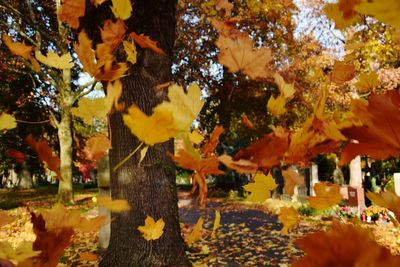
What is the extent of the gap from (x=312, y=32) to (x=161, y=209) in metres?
15.0

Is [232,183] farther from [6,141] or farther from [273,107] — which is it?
[273,107]

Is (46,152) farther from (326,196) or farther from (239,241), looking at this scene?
(239,241)

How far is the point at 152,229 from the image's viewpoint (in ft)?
14.2

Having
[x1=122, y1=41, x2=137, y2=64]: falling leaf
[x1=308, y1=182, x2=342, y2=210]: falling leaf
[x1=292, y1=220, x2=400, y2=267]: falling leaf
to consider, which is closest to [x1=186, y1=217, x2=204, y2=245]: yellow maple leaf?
[x1=308, y1=182, x2=342, y2=210]: falling leaf

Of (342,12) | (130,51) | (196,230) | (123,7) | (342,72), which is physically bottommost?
(196,230)

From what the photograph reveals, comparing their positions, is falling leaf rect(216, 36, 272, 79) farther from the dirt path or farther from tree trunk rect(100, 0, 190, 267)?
the dirt path

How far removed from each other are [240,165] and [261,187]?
14.3 inches

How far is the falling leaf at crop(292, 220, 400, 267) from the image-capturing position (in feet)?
2.15

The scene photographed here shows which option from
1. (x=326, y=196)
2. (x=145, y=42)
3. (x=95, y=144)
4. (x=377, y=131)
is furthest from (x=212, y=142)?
(x=145, y=42)

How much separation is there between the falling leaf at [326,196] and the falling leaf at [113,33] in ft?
5.99

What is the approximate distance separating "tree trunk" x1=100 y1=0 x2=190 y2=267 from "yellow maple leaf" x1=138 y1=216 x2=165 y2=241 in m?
0.06

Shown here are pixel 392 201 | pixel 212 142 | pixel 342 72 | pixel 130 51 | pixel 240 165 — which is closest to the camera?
pixel 392 201

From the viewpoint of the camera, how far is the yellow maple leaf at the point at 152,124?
3.63 feet

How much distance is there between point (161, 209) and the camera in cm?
434
